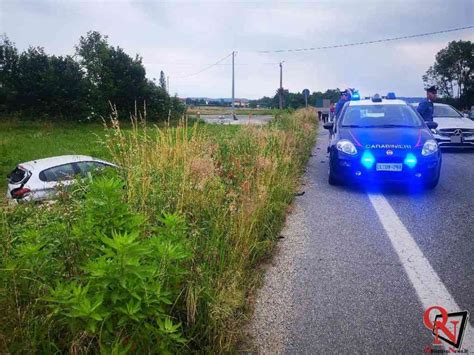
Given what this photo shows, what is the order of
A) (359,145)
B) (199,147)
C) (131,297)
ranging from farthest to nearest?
(359,145)
(199,147)
(131,297)

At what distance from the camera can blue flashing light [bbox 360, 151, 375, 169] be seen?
647 cm

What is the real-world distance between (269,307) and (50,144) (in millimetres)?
20839

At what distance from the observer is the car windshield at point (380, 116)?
746 centimetres

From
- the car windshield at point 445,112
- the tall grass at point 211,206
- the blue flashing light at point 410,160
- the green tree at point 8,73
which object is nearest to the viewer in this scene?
the tall grass at point 211,206

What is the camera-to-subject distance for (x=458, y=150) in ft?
41.5

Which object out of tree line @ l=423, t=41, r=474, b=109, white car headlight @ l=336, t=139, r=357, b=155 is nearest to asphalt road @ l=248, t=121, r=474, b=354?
white car headlight @ l=336, t=139, r=357, b=155

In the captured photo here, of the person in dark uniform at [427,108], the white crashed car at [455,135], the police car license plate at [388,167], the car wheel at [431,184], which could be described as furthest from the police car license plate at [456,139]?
the police car license plate at [388,167]

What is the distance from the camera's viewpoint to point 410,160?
20.8 feet

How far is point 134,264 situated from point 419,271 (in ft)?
9.39

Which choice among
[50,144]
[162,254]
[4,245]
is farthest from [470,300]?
[50,144]

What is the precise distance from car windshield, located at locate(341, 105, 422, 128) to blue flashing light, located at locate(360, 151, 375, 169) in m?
1.14

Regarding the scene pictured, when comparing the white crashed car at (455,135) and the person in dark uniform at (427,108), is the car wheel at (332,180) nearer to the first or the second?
the person in dark uniform at (427,108)

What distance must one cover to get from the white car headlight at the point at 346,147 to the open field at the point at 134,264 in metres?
2.60

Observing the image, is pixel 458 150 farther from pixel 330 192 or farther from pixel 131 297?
pixel 131 297
